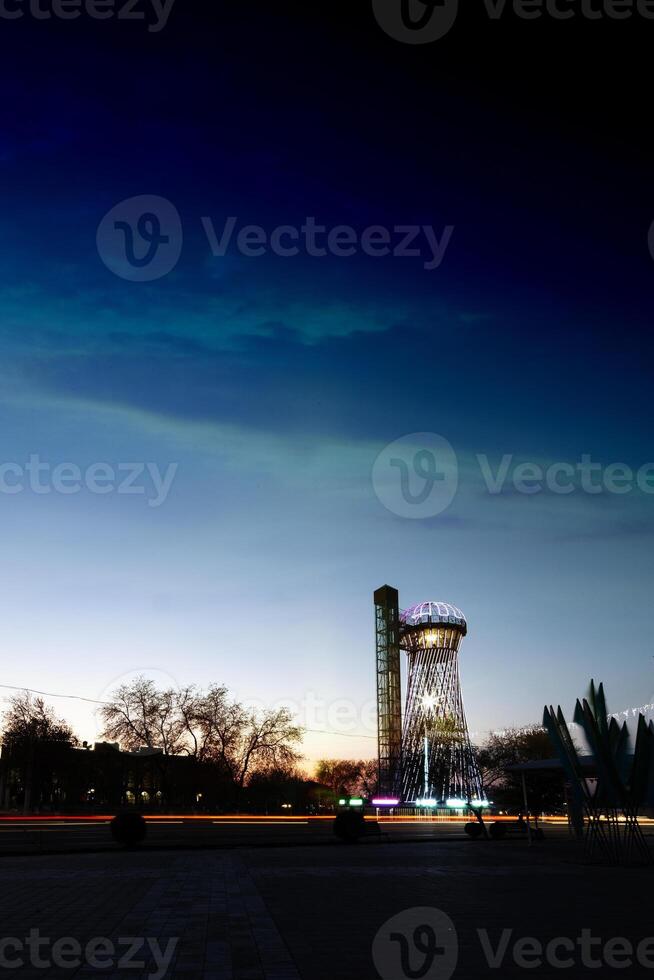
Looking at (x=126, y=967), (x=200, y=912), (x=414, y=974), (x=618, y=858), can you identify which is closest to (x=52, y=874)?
(x=200, y=912)

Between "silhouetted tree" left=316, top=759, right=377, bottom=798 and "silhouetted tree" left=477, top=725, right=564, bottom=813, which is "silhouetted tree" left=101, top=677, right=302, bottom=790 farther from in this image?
"silhouetted tree" left=316, top=759, right=377, bottom=798

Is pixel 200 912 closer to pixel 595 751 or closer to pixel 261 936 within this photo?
pixel 261 936

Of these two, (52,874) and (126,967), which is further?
(52,874)

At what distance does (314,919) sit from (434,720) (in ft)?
262

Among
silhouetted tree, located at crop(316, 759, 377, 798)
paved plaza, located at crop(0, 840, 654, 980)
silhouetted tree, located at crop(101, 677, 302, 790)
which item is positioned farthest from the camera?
silhouetted tree, located at crop(316, 759, 377, 798)

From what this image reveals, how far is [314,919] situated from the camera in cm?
1062

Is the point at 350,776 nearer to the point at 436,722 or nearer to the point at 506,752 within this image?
the point at 506,752

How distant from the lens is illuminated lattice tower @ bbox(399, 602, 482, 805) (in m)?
87.1

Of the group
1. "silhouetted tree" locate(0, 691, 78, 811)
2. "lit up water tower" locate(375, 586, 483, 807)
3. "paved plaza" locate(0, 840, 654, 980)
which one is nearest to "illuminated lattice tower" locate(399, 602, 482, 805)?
"lit up water tower" locate(375, 586, 483, 807)

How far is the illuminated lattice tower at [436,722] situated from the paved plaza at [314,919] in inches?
2742

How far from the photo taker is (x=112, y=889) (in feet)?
45.7

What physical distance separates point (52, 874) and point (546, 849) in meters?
16.6

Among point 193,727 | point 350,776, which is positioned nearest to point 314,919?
point 193,727

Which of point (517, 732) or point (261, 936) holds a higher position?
point (517, 732)
